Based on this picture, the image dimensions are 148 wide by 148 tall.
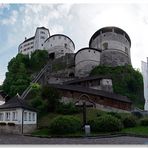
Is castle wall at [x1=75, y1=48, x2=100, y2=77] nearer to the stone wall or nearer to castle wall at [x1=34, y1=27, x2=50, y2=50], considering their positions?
the stone wall

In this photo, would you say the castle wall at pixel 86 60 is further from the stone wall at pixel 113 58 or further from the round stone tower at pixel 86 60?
the stone wall at pixel 113 58

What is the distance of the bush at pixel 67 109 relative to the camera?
12006 millimetres

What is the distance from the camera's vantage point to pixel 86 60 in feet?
70.7

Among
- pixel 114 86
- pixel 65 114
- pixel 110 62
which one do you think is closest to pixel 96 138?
→ pixel 65 114

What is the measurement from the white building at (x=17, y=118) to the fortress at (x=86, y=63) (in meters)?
3.55

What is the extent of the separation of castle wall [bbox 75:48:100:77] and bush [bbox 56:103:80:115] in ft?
26.0

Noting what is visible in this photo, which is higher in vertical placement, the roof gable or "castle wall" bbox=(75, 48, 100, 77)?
"castle wall" bbox=(75, 48, 100, 77)

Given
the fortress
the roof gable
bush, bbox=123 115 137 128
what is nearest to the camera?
the roof gable

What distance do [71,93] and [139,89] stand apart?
3554 millimetres

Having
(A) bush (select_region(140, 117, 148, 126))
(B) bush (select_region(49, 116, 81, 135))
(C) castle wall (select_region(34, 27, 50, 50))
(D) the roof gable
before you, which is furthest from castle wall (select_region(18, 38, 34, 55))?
(A) bush (select_region(140, 117, 148, 126))

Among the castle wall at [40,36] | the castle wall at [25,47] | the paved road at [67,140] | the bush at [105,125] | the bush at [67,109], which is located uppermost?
the castle wall at [40,36]

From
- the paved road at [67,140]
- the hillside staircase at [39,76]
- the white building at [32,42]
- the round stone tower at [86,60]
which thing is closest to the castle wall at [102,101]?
the hillside staircase at [39,76]

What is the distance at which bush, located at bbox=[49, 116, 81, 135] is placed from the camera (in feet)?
33.1

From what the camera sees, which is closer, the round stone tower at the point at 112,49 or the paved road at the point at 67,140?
the paved road at the point at 67,140
